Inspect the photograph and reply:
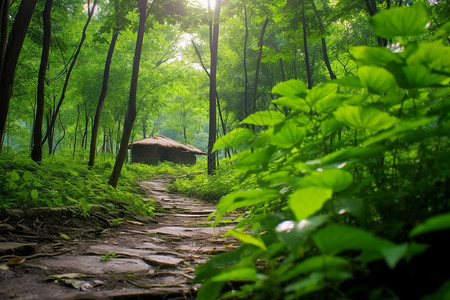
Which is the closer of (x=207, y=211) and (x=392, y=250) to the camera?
(x=392, y=250)

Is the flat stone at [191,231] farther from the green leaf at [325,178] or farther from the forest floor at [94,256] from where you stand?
the green leaf at [325,178]

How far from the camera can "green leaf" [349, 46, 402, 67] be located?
0.93 metres

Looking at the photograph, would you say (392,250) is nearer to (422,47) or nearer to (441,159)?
(441,159)

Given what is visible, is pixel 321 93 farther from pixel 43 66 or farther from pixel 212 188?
pixel 212 188

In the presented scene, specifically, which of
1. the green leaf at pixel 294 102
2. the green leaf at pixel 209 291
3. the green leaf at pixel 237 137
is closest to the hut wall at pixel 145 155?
the green leaf at pixel 237 137

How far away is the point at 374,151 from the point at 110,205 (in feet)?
14.2

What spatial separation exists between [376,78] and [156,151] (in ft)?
75.2

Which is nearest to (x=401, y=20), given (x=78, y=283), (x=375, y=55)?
(x=375, y=55)

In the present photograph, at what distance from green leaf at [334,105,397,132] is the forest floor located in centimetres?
114

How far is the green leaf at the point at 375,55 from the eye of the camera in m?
0.93

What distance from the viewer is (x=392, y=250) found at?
0.52 meters

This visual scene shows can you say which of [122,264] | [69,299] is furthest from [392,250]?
[122,264]

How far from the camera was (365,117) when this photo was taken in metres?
0.88

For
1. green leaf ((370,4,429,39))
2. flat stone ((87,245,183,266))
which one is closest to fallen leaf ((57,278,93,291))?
flat stone ((87,245,183,266))
